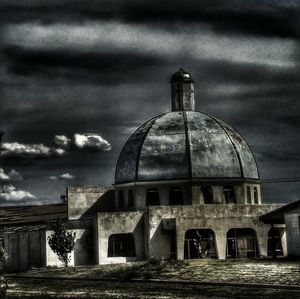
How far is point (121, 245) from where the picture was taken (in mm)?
47875

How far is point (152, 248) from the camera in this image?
46.8 m

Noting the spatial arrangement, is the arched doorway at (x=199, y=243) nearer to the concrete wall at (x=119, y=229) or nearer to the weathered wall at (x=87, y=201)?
the concrete wall at (x=119, y=229)

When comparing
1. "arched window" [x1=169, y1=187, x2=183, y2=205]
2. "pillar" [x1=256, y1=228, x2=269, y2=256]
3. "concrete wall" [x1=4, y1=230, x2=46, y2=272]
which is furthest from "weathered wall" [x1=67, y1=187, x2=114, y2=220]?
"pillar" [x1=256, y1=228, x2=269, y2=256]

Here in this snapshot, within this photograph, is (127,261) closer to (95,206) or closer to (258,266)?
(95,206)

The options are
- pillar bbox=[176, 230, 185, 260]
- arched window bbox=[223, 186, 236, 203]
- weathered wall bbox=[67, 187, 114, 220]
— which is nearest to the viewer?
pillar bbox=[176, 230, 185, 260]

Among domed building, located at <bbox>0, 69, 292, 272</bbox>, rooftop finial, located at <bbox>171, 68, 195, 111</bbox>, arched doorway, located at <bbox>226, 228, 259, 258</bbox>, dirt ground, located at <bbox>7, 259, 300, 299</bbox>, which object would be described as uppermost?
rooftop finial, located at <bbox>171, 68, 195, 111</bbox>

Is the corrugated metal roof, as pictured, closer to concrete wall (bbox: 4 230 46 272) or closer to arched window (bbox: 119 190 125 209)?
arched window (bbox: 119 190 125 209)

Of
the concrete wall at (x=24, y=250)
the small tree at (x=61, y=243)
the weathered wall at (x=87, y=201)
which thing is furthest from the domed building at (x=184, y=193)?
the concrete wall at (x=24, y=250)

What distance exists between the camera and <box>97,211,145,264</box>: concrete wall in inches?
1845

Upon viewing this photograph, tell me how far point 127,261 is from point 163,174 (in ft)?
22.7

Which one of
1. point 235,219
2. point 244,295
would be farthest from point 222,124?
point 244,295

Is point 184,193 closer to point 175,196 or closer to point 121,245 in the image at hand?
point 175,196

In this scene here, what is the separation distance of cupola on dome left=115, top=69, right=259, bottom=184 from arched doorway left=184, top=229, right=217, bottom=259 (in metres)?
4.16

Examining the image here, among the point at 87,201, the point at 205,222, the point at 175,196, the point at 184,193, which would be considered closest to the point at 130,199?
the point at 175,196
